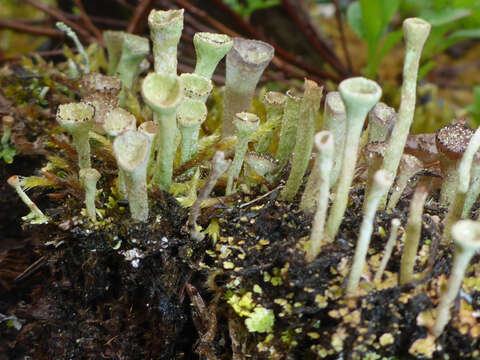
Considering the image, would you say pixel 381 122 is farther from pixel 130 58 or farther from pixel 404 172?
pixel 130 58

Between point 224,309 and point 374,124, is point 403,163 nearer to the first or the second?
point 374,124

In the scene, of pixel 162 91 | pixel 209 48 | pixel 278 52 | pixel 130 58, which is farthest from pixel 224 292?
pixel 278 52

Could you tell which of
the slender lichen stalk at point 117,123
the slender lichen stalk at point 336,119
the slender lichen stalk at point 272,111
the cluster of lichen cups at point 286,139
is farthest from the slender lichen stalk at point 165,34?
the slender lichen stalk at point 336,119

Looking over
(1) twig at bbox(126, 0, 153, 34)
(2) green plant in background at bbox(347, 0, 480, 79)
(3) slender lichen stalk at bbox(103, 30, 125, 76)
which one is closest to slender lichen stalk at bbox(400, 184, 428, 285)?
(3) slender lichen stalk at bbox(103, 30, 125, 76)

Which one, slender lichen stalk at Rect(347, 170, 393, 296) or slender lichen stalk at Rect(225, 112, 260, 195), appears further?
slender lichen stalk at Rect(225, 112, 260, 195)

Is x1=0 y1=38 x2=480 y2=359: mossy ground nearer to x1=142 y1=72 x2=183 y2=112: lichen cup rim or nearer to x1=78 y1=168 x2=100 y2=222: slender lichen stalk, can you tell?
x1=78 y1=168 x2=100 y2=222: slender lichen stalk

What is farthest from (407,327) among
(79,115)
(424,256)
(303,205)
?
(79,115)
